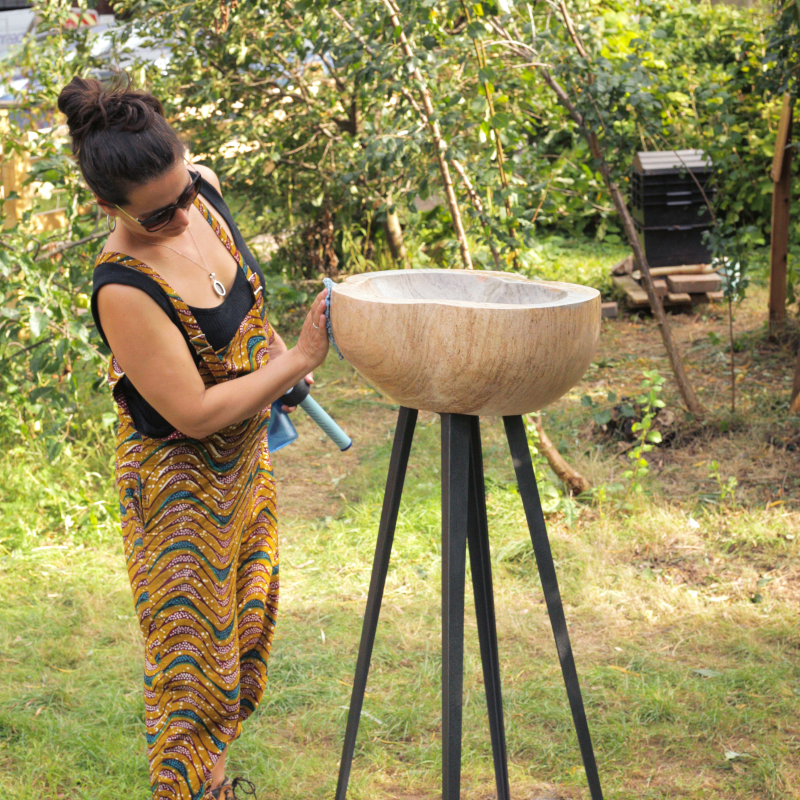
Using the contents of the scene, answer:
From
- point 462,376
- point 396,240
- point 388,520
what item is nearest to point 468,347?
point 462,376

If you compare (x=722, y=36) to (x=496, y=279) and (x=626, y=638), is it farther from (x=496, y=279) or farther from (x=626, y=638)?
A: (x=496, y=279)

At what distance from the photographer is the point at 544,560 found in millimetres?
1511

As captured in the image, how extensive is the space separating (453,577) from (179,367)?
597mm

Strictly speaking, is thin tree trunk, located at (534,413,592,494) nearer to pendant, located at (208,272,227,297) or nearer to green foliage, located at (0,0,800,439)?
green foliage, located at (0,0,800,439)

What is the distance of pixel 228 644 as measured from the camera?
1.70 m

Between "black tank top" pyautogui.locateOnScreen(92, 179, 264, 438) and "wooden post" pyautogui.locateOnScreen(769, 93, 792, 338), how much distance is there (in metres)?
2.97

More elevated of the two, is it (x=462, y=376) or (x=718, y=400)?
(x=462, y=376)

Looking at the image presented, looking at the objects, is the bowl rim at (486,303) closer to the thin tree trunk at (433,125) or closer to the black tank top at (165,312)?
the black tank top at (165,312)

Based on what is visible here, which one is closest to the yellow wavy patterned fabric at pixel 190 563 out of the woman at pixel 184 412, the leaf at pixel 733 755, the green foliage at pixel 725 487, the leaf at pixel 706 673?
the woman at pixel 184 412

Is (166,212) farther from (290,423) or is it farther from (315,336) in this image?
(290,423)

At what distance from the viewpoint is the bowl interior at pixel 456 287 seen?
151 centimetres

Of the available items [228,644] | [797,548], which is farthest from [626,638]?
[228,644]

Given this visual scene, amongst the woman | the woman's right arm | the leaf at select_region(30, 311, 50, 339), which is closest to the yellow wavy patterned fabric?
the woman

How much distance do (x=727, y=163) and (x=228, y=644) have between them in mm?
3136
